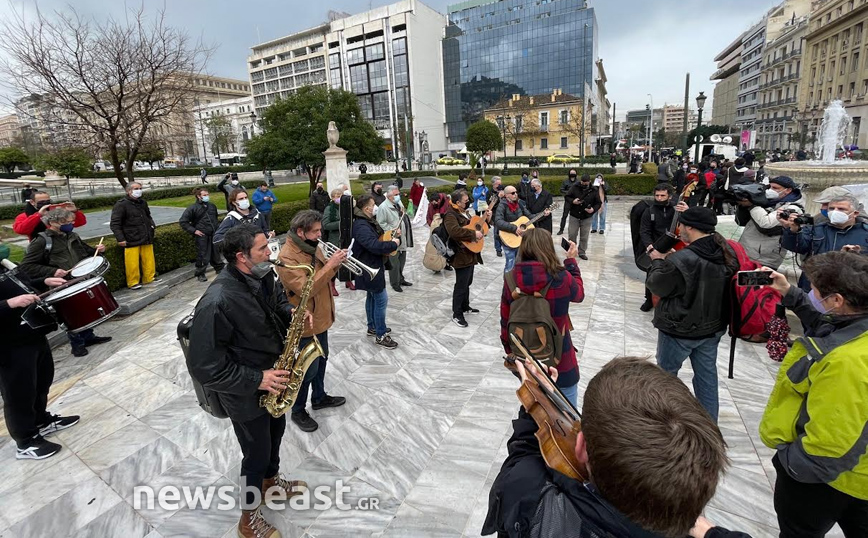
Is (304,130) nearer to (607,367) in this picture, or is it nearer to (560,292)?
(560,292)

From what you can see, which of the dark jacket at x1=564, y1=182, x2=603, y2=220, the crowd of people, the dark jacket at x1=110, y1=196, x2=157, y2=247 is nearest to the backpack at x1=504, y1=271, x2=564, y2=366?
the crowd of people

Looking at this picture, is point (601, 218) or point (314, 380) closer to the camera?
point (314, 380)

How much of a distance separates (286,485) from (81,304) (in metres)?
2.83

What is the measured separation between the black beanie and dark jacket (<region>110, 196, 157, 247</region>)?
8.16 metres

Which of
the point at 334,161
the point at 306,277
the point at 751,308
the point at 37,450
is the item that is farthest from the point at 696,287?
the point at 334,161

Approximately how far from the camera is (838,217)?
12.1 feet

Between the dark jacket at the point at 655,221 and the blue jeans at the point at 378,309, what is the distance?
4174 millimetres

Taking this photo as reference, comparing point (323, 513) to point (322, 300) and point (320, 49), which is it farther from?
point (320, 49)

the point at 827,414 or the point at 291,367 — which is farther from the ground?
the point at 827,414

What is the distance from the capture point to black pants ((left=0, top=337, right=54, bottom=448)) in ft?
11.5

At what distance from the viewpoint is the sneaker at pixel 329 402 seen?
4.32 metres

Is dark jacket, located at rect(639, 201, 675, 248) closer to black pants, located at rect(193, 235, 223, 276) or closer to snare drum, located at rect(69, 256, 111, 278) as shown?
snare drum, located at rect(69, 256, 111, 278)

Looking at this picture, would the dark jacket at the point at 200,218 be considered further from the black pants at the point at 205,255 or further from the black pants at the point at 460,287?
the black pants at the point at 460,287

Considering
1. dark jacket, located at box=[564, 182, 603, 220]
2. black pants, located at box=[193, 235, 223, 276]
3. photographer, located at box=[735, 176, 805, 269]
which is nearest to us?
photographer, located at box=[735, 176, 805, 269]
